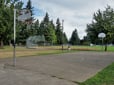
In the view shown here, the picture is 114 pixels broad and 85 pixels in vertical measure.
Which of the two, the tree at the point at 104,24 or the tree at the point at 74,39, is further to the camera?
the tree at the point at 74,39

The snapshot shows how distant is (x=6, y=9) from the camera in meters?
56.7

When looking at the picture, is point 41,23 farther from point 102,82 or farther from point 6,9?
point 102,82

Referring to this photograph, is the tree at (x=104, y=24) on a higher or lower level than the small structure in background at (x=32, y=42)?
higher

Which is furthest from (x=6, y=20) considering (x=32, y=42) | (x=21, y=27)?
(x=32, y=42)

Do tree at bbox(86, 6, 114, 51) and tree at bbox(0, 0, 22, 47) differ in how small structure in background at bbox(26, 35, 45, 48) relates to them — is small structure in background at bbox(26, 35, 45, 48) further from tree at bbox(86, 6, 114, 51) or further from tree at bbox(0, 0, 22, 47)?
tree at bbox(86, 6, 114, 51)

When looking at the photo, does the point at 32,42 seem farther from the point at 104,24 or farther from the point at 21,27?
the point at 104,24

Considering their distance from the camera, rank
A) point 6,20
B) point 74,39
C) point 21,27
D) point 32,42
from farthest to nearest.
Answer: point 74,39 → point 32,42 → point 21,27 → point 6,20

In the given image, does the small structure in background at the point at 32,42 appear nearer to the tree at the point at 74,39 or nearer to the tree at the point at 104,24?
the tree at the point at 104,24

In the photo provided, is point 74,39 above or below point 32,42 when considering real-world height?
above

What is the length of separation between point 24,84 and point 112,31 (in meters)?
48.6

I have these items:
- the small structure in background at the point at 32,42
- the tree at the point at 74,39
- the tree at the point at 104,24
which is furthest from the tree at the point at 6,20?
the tree at the point at 74,39

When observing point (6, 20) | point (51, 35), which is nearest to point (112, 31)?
point (6, 20)

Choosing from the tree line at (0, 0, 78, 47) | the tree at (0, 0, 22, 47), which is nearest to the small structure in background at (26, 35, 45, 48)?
the tree line at (0, 0, 78, 47)

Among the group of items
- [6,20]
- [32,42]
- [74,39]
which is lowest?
[32,42]
